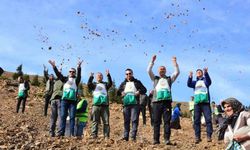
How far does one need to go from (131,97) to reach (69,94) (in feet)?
5.26

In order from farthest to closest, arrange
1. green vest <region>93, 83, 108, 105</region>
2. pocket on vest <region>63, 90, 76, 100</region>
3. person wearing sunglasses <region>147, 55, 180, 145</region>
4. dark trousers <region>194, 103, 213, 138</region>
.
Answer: green vest <region>93, 83, 108, 105</region> < pocket on vest <region>63, 90, 76, 100</region> < dark trousers <region>194, 103, 213, 138</region> < person wearing sunglasses <region>147, 55, 180, 145</region>

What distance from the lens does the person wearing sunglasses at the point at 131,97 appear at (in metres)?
12.8

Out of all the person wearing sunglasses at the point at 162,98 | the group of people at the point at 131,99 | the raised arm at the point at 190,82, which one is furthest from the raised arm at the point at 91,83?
the raised arm at the point at 190,82

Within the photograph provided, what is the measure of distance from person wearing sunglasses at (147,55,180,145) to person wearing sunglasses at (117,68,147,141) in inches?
28.9

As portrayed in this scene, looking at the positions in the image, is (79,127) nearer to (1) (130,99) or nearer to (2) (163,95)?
(1) (130,99)

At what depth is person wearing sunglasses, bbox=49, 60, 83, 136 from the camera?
41.9ft

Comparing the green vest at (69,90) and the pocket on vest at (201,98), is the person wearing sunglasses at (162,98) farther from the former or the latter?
the green vest at (69,90)

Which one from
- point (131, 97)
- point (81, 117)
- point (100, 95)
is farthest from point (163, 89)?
point (81, 117)

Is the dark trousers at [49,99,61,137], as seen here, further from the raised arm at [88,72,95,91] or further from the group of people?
the raised arm at [88,72,95,91]

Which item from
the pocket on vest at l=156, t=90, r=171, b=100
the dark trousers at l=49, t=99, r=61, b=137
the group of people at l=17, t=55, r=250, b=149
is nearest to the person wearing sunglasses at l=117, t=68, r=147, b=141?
the group of people at l=17, t=55, r=250, b=149

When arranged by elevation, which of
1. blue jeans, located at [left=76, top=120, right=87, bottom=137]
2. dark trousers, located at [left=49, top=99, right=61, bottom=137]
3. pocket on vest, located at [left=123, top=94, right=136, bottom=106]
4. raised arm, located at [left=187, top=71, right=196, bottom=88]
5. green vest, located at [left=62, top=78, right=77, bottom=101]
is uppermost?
raised arm, located at [left=187, top=71, right=196, bottom=88]

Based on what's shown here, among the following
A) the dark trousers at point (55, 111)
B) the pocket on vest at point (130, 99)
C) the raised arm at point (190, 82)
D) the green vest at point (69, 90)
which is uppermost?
the raised arm at point (190, 82)

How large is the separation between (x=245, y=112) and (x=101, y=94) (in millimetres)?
6809

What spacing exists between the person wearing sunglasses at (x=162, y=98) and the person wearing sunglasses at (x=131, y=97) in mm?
735
